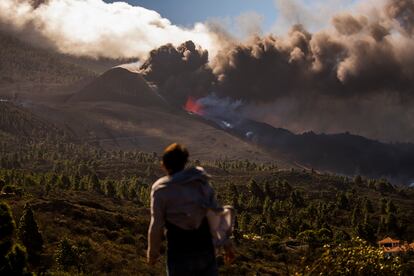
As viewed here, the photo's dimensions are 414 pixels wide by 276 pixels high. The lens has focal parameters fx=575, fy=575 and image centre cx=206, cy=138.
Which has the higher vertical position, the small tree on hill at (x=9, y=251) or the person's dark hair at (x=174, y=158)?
the person's dark hair at (x=174, y=158)

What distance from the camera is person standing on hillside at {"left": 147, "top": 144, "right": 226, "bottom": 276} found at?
414 inches

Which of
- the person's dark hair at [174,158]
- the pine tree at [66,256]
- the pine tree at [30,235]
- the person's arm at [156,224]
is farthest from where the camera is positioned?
the pine tree at [30,235]

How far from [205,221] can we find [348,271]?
20.0 feet

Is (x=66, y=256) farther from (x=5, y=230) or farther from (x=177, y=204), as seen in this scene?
(x=177, y=204)

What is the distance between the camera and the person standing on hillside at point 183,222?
10.5m

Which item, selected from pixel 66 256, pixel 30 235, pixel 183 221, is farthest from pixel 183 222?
pixel 30 235

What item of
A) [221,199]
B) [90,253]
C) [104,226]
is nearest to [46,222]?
[104,226]

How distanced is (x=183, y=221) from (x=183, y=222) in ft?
0.06

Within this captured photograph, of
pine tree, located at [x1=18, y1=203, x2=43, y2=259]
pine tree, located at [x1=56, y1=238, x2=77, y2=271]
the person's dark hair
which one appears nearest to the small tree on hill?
the person's dark hair

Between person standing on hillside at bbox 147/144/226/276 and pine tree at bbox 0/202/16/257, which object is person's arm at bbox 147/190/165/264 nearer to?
person standing on hillside at bbox 147/144/226/276

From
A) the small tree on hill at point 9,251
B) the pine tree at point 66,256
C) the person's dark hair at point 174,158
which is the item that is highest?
the person's dark hair at point 174,158

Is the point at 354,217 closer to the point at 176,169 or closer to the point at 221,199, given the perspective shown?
the point at 221,199

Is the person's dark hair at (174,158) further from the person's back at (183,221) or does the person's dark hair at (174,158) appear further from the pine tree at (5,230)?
the pine tree at (5,230)

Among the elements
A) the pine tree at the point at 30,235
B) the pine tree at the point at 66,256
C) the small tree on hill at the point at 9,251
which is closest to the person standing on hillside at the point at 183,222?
the small tree on hill at the point at 9,251
